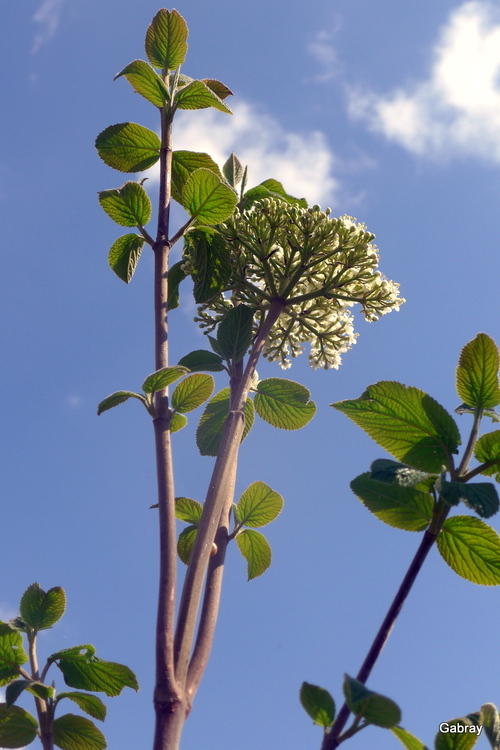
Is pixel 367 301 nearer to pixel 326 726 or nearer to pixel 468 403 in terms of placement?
pixel 468 403

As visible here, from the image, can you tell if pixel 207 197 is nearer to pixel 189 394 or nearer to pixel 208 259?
pixel 208 259

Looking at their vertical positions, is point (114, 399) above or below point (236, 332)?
below

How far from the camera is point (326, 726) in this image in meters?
1.65

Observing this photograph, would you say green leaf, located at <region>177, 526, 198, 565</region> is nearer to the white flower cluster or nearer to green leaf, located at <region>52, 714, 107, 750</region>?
green leaf, located at <region>52, 714, 107, 750</region>

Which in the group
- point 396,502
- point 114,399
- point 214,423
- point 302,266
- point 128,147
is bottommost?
point 396,502

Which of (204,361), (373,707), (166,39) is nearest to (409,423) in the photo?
(373,707)

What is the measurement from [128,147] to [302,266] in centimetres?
91

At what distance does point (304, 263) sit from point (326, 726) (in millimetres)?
2005

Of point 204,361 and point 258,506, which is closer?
point 258,506

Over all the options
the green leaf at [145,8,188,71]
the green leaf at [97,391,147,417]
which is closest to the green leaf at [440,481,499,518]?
the green leaf at [97,391,147,417]

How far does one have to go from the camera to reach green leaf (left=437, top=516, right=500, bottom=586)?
182 centimetres

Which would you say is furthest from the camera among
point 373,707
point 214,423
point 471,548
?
point 214,423

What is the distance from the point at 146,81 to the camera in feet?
10.1

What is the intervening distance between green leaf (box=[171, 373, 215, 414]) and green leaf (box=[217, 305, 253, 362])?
349 millimetres
